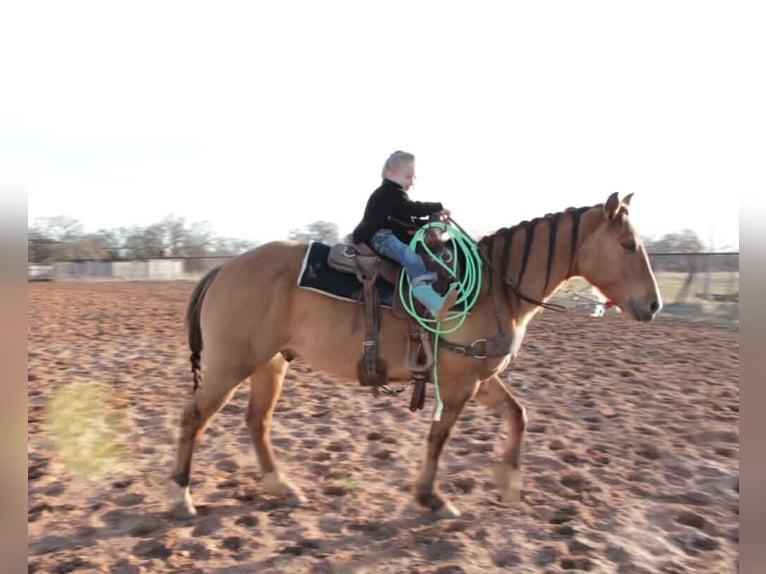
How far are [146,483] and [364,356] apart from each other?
2118 mm

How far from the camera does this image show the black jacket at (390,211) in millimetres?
4141

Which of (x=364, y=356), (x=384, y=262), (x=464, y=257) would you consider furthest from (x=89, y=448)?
(x=464, y=257)

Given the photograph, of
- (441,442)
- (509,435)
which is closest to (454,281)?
(441,442)

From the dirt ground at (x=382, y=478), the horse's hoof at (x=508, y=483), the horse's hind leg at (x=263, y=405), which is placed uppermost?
the horse's hind leg at (x=263, y=405)

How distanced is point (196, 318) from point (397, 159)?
6.60 ft

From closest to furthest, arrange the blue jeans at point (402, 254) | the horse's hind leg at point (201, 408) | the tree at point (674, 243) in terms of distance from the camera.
→ the blue jeans at point (402, 254) < the horse's hind leg at point (201, 408) < the tree at point (674, 243)

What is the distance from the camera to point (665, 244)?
64.5 feet

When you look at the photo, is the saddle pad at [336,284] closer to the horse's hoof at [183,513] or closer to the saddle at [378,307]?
the saddle at [378,307]

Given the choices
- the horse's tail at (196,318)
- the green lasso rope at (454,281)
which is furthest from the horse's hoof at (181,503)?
the green lasso rope at (454,281)

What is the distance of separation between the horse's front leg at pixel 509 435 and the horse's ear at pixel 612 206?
147cm

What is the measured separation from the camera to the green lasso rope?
404 centimetres

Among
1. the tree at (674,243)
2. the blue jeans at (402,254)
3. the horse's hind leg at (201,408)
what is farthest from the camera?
the tree at (674,243)

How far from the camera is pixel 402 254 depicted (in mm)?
4031

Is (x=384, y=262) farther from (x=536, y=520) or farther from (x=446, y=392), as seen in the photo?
(x=536, y=520)
